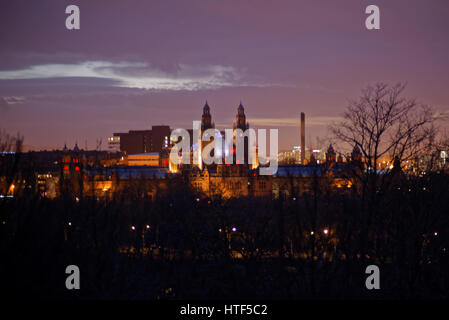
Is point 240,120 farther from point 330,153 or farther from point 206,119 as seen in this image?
point 330,153

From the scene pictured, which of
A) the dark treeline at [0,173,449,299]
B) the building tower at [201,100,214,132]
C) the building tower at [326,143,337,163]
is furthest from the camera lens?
the building tower at [201,100,214,132]

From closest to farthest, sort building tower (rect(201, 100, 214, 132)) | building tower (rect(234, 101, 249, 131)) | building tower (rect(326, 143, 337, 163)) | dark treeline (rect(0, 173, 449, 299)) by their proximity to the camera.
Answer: dark treeline (rect(0, 173, 449, 299)), building tower (rect(326, 143, 337, 163)), building tower (rect(234, 101, 249, 131)), building tower (rect(201, 100, 214, 132))

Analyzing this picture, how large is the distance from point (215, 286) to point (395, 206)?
7.06m

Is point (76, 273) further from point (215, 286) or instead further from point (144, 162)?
point (144, 162)

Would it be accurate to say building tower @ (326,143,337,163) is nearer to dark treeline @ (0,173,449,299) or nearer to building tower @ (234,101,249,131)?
dark treeline @ (0,173,449,299)

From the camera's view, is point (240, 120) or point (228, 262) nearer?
point (228, 262)

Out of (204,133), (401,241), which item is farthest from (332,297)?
(204,133)

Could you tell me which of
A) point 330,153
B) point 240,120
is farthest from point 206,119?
point 330,153

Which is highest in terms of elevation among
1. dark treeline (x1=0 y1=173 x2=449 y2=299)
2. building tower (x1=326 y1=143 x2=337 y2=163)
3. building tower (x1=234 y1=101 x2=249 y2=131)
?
building tower (x1=234 y1=101 x2=249 y2=131)

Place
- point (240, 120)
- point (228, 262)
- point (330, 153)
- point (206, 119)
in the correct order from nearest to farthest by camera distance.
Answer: point (228, 262) → point (330, 153) → point (240, 120) → point (206, 119)

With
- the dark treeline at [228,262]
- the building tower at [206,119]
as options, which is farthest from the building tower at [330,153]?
the building tower at [206,119]

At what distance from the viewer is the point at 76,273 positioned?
9211 mm

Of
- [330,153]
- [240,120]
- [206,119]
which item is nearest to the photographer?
[330,153]

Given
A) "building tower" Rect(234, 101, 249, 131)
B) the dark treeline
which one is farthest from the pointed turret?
the dark treeline
